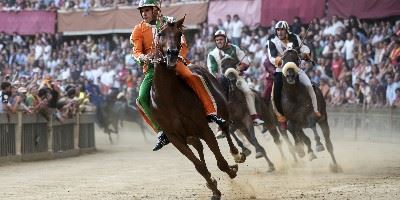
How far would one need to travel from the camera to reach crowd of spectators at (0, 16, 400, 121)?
23.3 m

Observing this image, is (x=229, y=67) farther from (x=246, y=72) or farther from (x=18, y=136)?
(x=246, y=72)

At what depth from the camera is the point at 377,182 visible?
14.1 metres

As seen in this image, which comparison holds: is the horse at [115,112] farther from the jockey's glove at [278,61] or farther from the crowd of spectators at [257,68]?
the jockey's glove at [278,61]

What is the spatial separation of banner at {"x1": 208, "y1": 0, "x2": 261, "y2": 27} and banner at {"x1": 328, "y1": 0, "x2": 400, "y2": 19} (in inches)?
138

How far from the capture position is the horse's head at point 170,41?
448 inches

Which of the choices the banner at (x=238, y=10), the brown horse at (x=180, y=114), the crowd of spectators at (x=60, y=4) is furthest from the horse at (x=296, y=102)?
the crowd of spectators at (x=60, y=4)

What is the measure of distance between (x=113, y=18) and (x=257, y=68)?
10.4 m

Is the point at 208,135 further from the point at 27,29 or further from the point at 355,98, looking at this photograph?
the point at 27,29

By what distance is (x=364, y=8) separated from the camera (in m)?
28.0

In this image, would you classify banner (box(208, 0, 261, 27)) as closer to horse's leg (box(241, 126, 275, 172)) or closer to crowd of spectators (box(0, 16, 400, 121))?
crowd of spectators (box(0, 16, 400, 121))

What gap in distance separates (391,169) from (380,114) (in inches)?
343

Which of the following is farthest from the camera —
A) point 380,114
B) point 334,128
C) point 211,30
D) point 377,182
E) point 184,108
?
point 211,30

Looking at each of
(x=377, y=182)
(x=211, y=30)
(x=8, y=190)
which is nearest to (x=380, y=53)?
(x=211, y=30)

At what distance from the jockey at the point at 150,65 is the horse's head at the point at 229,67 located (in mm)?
4495
